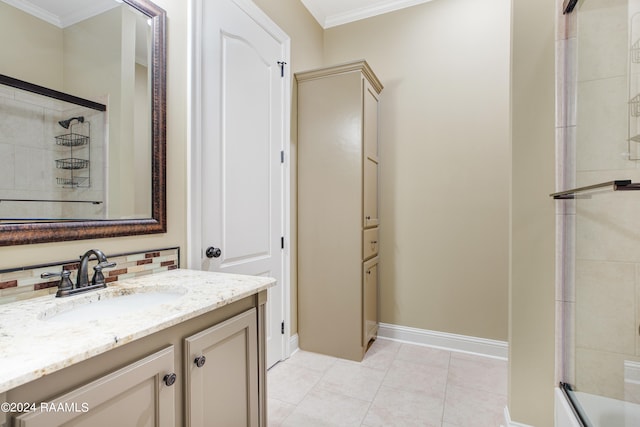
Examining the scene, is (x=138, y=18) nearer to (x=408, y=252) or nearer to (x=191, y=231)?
(x=191, y=231)

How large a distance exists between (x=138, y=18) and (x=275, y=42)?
111cm

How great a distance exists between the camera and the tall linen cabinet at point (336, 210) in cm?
238

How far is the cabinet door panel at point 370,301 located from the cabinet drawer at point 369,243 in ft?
0.21

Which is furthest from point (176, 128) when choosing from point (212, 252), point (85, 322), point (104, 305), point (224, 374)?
point (224, 374)

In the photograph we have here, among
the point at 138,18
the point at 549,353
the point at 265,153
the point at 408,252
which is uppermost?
the point at 138,18

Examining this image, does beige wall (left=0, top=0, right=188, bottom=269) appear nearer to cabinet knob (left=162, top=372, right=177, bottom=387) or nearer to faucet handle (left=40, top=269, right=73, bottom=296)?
faucet handle (left=40, top=269, right=73, bottom=296)

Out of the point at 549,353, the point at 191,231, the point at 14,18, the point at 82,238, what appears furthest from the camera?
the point at 191,231

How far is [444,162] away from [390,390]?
176 cm

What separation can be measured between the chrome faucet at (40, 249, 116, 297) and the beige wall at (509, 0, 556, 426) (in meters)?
1.74

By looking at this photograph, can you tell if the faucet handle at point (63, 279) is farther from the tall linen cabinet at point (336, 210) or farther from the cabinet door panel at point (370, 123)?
the cabinet door panel at point (370, 123)

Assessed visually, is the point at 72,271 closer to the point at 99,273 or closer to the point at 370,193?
the point at 99,273

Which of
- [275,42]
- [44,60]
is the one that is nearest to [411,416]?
[44,60]

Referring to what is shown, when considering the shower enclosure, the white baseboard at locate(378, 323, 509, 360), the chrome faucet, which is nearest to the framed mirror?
the chrome faucet

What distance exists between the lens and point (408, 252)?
275 cm
